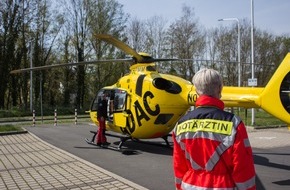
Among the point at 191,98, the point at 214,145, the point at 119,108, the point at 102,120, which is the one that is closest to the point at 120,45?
the point at 119,108

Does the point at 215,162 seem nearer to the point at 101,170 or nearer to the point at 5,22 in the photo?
the point at 101,170

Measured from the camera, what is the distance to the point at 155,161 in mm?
10094

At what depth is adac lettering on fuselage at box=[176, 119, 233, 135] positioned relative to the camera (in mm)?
2754

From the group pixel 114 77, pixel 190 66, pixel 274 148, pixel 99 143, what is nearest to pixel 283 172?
pixel 274 148

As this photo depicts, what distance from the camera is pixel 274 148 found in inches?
499

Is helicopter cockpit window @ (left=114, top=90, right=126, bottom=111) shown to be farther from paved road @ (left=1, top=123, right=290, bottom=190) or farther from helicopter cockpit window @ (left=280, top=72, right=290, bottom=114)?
helicopter cockpit window @ (left=280, top=72, right=290, bottom=114)

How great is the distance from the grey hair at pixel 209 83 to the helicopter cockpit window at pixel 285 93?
4525 millimetres

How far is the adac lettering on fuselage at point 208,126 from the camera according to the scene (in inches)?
108

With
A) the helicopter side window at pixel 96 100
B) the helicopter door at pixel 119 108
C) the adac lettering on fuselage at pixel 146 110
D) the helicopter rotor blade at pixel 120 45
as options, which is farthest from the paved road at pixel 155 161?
the helicopter rotor blade at pixel 120 45

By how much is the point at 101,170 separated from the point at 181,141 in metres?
5.83

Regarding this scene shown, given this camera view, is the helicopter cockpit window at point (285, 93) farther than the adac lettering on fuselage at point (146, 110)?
No

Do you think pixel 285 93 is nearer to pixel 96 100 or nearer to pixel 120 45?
pixel 120 45

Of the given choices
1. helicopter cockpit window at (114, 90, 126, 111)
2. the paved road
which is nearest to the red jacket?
the paved road

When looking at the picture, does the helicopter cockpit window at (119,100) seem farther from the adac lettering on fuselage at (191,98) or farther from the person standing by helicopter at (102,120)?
the adac lettering on fuselage at (191,98)
